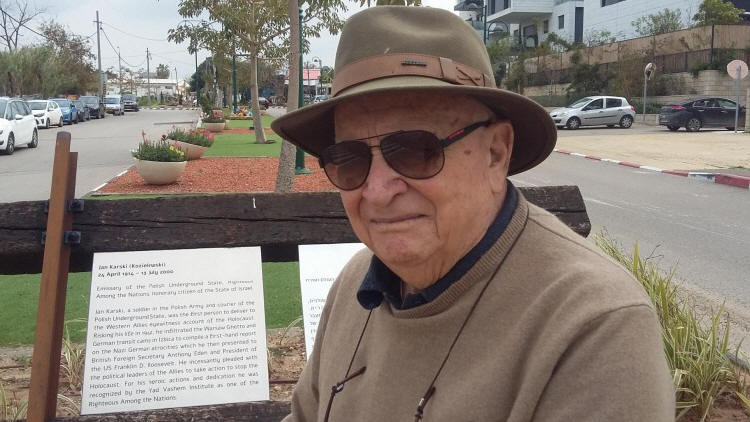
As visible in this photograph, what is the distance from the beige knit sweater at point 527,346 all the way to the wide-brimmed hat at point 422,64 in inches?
8.2

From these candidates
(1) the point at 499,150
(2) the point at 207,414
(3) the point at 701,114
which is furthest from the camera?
(3) the point at 701,114

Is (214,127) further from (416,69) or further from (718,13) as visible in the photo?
(718,13)

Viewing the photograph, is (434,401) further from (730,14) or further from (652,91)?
(730,14)

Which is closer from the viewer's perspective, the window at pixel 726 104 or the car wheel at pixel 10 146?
the car wheel at pixel 10 146

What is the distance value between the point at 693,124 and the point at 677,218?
24119 mm

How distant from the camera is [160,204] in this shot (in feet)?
11.5

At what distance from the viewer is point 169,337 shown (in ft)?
10.5

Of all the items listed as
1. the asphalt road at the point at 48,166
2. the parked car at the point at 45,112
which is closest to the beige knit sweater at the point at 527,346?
the asphalt road at the point at 48,166

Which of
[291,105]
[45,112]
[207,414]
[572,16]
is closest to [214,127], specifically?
[45,112]

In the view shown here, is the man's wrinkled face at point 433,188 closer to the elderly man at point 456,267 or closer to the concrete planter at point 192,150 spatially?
the elderly man at point 456,267

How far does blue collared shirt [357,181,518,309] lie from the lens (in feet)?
5.23

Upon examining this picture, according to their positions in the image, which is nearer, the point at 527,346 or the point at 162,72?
the point at 527,346

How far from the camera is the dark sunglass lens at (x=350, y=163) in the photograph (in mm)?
1726

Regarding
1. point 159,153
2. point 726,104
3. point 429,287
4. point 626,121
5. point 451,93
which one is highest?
point 726,104
